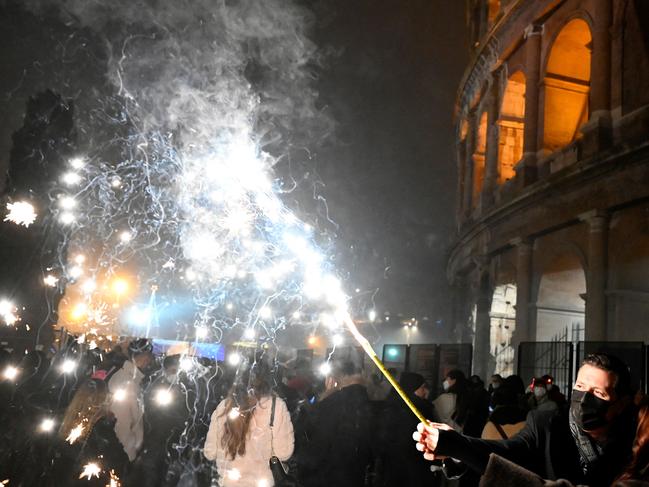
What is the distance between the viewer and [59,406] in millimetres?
8172

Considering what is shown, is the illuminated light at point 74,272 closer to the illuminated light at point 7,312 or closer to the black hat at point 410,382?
the illuminated light at point 7,312

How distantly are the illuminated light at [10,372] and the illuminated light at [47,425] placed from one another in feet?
4.43

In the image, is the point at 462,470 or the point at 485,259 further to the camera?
the point at 485,259

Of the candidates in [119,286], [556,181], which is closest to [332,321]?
[556,181]

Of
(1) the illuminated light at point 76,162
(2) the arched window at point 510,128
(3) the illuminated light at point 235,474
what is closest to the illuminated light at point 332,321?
(3) the illuminated light at point 235,474

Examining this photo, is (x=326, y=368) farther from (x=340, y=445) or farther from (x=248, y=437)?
(x=248, y=437)

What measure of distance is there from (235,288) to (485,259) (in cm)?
3243

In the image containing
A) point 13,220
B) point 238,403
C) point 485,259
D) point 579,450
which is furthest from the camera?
point 485,259

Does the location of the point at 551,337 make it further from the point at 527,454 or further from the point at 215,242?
the point at 527,454

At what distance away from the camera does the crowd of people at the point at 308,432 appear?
2562 mm

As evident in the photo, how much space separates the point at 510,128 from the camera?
22.7 metres

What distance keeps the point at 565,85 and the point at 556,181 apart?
5.49m

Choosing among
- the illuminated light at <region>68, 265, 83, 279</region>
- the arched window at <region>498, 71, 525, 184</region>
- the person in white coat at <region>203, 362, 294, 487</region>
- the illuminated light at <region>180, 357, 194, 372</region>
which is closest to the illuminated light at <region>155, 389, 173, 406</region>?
the illuminated light at <region>180, 357, 194, 372</region>

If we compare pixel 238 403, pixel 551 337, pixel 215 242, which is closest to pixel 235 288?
pixel 215 242
